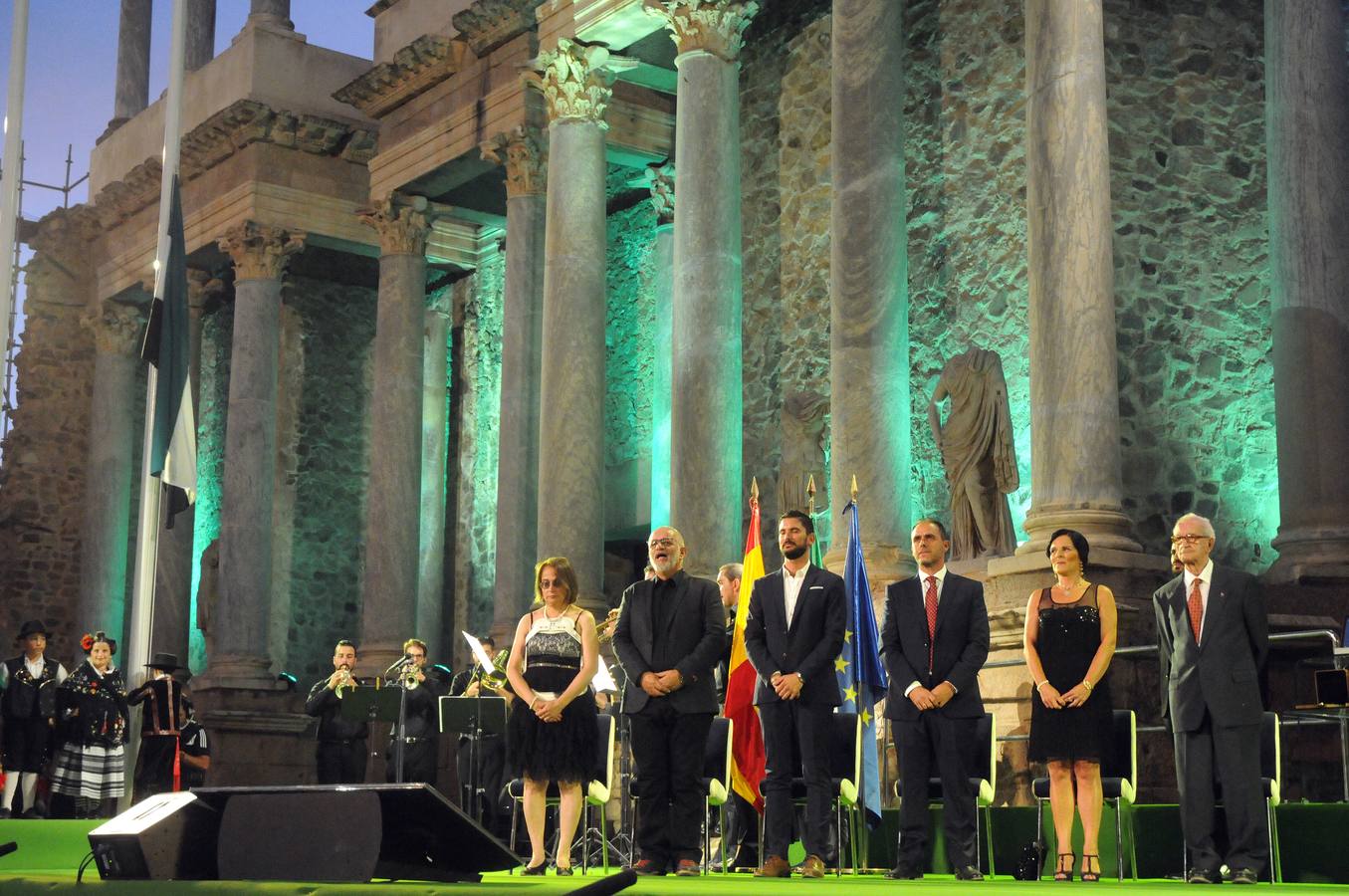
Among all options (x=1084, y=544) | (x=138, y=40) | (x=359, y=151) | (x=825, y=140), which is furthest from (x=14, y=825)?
(x=138, y=40)

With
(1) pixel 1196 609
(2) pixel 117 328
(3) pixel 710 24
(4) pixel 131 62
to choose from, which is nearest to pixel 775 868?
(1) pixel 1196 609

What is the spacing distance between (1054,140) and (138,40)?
21.2 m

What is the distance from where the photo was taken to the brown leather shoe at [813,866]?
8.44 meters

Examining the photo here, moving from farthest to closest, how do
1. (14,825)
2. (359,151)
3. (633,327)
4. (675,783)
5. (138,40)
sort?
(138,40) < (359,151) < (633,327) < (14,825) < (675,783)

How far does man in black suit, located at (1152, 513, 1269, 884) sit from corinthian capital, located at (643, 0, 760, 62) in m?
10.3

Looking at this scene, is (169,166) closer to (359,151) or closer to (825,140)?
(825,140)

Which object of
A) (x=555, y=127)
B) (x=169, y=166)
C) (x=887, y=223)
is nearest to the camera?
(x=169, y=166)

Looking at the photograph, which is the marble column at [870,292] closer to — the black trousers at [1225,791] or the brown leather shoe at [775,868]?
the brown leather shoe at [775,868]

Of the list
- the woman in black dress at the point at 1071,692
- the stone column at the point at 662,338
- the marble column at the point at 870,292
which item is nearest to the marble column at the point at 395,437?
the stone column at the point at 662,338

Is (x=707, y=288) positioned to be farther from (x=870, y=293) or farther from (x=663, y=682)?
(x=663, y=682)

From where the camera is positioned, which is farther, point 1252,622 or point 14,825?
point 14,825

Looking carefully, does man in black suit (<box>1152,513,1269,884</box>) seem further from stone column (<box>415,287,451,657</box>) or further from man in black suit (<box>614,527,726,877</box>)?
stone column (<box>415,287,451,657</box>)

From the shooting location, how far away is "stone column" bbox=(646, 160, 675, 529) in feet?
64.7

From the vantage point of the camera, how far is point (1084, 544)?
8711 mm
